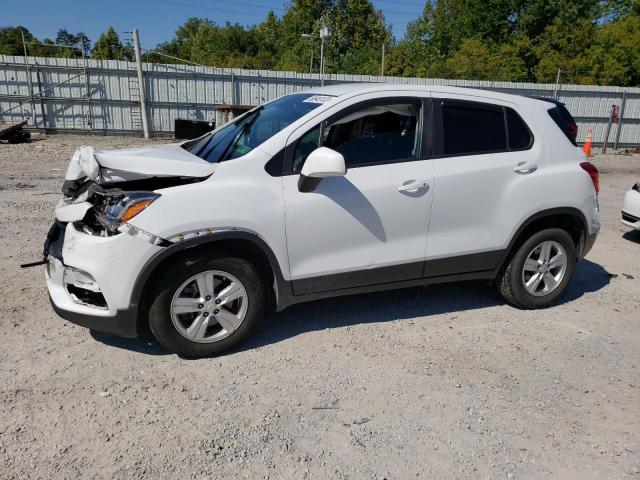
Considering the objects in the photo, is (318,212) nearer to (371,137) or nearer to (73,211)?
(371,137)

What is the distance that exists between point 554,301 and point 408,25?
5032 centimetres

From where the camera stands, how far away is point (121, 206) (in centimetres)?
328

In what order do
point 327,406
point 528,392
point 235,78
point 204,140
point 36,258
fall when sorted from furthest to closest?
1. point 235,78
2. point 36,258
3. point 204,140
4. point 528,392
5. point 327,406

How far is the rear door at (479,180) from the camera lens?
4.07 metres

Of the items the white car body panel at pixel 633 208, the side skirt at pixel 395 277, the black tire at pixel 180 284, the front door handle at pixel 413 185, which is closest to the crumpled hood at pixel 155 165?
the black tire at pixel 180 284

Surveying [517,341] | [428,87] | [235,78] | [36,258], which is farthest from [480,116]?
[235,78]

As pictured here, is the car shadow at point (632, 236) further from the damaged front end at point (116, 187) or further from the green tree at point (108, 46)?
the green tree at point (108, 46)

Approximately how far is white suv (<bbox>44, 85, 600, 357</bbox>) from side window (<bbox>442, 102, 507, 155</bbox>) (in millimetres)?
12

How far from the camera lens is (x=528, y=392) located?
134 inches

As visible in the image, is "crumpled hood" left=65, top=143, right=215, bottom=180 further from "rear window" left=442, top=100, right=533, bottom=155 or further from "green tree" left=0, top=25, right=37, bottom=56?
"green tree" left=0, top=25, right=37, bottom=56

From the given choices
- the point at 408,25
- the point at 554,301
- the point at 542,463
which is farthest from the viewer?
the point at 408,25

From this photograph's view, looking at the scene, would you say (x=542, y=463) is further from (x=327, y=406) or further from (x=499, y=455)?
(x=327, y=406)

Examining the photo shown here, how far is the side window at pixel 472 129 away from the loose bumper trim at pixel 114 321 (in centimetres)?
259

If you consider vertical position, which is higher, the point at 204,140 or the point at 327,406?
the point at 204,140
